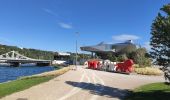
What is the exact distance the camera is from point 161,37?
72.0 feet

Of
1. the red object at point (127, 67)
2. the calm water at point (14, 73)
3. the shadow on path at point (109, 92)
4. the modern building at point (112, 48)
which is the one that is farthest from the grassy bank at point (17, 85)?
the modern building at point (112, 48)

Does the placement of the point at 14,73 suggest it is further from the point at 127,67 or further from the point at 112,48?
the point at 112,48

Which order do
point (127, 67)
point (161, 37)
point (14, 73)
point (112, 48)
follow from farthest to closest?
point (112, 48) < point (14, 73) < point (127, 67) < point (161, 37)

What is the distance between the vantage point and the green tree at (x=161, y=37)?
21469 millimetres

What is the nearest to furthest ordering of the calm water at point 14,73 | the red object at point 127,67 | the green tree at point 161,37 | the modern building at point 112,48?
1. the green tree at point 161,37
2. the calm water at point 14,73
3. the red object at point 127,67
4. the modern building at point 112,48

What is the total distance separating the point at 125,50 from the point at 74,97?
454 feet

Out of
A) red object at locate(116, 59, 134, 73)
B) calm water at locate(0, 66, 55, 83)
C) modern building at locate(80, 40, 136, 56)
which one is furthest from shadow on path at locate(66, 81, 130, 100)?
modern building at locate(80, 40, 136, 56)

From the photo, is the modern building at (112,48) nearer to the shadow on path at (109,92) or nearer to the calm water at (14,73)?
the calm water at (14,73)

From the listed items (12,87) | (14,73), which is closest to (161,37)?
(12,87)

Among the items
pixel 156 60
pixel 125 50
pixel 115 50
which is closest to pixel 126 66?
pixel 156 60

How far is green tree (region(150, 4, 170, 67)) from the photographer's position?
845 inches

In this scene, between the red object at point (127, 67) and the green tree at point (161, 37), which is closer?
the green tree at point (161, 37)

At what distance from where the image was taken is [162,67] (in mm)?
22266

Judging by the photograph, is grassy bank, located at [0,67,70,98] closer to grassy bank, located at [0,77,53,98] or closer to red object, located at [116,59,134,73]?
grassy bank, located at [0,77,53,98]
